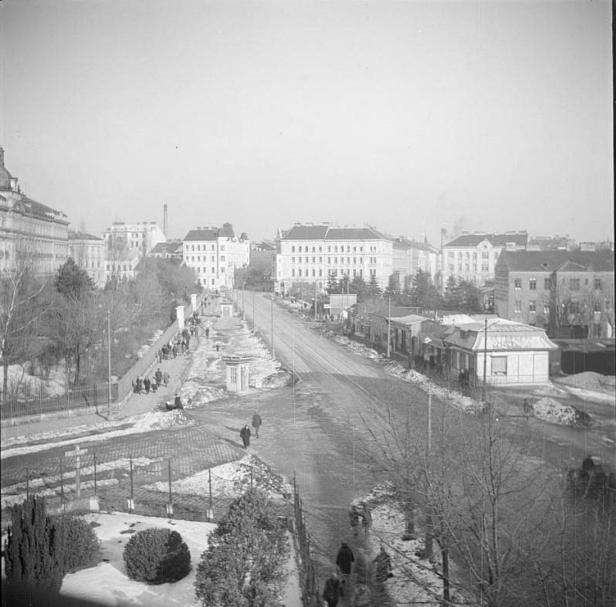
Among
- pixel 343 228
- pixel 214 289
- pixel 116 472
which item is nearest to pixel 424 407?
pixel 343 228

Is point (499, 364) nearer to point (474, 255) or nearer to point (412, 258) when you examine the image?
point (474, 255)

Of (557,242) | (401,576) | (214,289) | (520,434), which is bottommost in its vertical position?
(401,576)

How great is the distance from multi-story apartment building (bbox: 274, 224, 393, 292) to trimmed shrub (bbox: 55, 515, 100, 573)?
2.09 m

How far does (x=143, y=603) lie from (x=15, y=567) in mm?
628

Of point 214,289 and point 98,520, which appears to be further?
point 214,289

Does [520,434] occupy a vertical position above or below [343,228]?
below

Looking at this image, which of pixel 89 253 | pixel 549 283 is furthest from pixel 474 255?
pixel 89 253

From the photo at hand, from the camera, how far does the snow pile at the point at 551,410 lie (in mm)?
4059

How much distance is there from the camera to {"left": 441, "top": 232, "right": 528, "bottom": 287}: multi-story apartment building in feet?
14.1

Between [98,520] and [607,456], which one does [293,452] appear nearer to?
[98,520]

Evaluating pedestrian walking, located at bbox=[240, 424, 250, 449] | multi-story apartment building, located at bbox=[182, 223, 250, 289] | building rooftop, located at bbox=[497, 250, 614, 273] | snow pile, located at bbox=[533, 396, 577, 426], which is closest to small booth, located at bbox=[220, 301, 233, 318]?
multi-story apartment building, located at bbox=[182, 223, 250, 289]

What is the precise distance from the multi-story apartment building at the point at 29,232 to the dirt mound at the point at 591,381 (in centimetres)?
350

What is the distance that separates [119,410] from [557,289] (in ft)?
10.1

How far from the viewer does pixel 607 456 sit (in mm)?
4441
